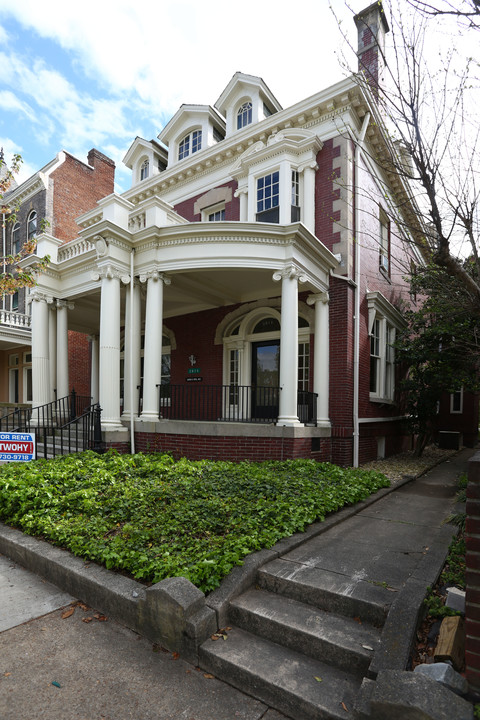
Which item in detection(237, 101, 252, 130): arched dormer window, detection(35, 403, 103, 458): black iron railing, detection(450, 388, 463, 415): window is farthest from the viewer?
detection(450, 388, 463, 415): window

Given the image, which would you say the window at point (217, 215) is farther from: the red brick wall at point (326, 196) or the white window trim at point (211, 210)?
the red brick wall at point (326, 196)

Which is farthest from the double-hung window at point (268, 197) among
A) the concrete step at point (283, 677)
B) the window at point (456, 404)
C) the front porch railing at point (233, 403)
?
the window at point (456, 404)

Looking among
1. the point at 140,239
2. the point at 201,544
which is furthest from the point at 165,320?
the point at 201,544

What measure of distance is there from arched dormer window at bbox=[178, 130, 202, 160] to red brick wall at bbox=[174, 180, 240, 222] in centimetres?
222

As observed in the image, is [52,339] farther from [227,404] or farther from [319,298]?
[319,298]

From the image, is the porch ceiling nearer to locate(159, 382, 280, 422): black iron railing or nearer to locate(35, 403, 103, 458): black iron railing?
locate(159, 382, 280, 422): black iron railing

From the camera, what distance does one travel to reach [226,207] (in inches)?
484

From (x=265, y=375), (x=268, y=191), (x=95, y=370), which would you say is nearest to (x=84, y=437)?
(x=265, y=375)

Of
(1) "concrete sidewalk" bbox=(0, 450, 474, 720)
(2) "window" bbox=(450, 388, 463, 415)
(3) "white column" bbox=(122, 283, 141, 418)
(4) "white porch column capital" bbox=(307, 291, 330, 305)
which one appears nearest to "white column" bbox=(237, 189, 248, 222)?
(4) "white porch column capital" bbox=(307, 291, 330, 305)

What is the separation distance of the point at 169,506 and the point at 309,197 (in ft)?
28.8

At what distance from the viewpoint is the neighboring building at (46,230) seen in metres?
17.9

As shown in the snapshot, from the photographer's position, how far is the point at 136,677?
2.74 meters

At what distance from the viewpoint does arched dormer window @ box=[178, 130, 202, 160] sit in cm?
1405

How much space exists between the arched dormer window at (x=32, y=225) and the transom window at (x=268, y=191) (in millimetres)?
13574
